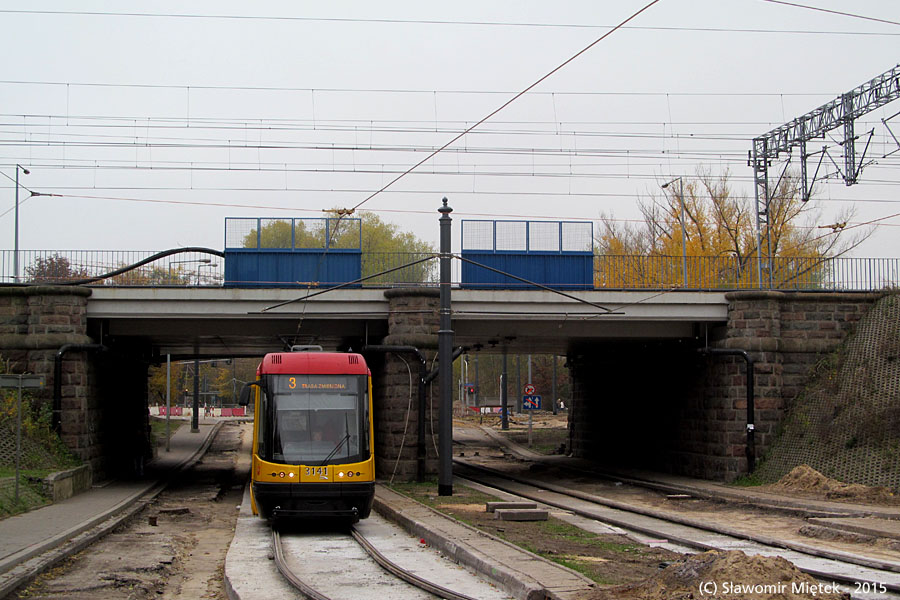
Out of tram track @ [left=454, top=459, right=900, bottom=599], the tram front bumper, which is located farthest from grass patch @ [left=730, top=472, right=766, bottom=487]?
the tram front bumper

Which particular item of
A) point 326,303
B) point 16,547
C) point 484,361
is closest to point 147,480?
point 326,303

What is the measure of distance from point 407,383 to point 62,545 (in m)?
13.4

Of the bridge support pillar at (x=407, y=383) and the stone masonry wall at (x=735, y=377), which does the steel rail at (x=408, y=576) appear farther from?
the stone masonry wall at (x=735, y=377)

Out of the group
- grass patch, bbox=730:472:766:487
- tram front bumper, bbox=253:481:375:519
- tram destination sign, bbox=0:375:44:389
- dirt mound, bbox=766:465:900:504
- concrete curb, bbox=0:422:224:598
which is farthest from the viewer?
grass patch, bbox=730:472:766:487

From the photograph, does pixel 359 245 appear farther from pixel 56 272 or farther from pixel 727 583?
pixel 727 583

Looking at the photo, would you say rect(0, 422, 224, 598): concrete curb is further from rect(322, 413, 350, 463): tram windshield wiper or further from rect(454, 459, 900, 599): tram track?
rect(454, 459, 900, 599): tram track

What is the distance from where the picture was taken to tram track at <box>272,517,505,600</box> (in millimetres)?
11086

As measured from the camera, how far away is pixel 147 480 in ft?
102

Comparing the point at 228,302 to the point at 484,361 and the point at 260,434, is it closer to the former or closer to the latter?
the point at 260,434

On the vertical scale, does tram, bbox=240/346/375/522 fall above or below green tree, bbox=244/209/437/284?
below

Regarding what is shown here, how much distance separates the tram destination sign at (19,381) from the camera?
1820cm

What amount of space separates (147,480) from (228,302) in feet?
25.1

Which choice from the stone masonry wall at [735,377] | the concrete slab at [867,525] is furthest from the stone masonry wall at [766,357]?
the concrete slab at [867,525]

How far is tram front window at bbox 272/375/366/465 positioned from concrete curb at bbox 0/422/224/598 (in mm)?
3651
